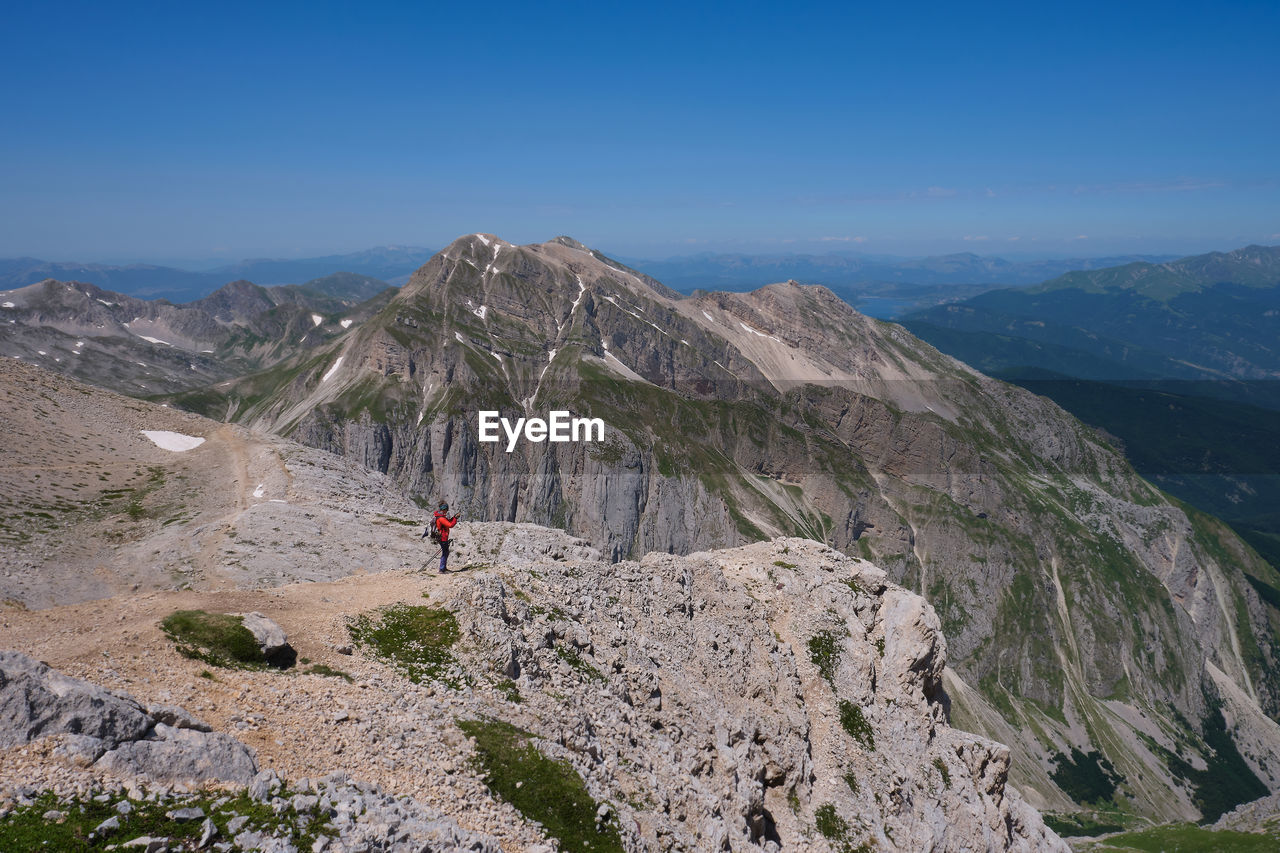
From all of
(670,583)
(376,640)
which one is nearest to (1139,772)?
(670,583)

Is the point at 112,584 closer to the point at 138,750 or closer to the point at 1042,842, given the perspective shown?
the point at 138,750

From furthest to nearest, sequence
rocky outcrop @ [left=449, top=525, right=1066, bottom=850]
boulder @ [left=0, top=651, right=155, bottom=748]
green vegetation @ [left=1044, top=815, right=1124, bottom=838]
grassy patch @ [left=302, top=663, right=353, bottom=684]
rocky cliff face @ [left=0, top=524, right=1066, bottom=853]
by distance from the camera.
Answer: green vegetation @ [left=1044, top=815, right=1124, bottom=838], rocky outcrop @ [left=449, top=525, right=1066, bottom=850], grassy patch @ [left=302, top=663, right=353, bottom=684], rocky cliff face @ [left=0, top=524, right=1066, bottom=853], boulder @ [left=0, top=651, right=155, bottom=748]

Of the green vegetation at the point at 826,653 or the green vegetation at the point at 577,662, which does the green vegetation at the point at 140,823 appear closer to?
the green vegetation at the point at 577,662

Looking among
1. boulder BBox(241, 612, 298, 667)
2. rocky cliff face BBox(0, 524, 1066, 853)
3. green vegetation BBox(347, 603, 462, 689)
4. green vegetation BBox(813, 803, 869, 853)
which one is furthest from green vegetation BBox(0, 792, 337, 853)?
green vegetation BBox(813, 803, 869, 853)

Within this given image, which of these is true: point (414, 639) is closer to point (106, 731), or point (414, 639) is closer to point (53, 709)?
point (106, 731)

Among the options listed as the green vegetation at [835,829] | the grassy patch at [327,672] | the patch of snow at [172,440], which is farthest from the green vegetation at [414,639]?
the patch of snow at [172,440]

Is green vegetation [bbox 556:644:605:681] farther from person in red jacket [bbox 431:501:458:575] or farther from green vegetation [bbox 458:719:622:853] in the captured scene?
person in red jacket [bbox 431:501:458:575]
